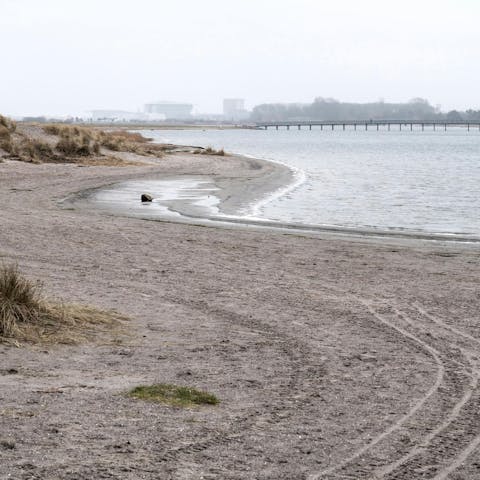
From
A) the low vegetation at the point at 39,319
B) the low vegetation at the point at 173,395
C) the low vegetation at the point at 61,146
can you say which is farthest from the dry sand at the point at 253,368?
the low vegetation at the point at 61,146

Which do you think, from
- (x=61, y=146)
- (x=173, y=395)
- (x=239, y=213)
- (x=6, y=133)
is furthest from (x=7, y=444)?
(x=61, y=146)

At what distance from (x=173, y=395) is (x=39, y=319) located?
2.90 m

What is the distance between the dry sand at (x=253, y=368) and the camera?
6531 mm

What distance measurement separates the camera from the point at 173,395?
8047 mm

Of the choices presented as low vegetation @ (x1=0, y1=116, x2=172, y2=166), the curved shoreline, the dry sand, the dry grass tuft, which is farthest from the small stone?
the dry grass tuft

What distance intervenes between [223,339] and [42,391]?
288 centimetres

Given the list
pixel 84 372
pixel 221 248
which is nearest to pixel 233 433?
pixel 84 372

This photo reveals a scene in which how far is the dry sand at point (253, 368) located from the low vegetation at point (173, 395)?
0.51 ft

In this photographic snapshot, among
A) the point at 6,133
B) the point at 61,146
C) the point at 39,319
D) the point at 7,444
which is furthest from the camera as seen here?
the point at 61,146

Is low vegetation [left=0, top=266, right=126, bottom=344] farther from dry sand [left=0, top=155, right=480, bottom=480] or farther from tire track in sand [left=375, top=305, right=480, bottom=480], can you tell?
tire track in sand [left=375, top=305, right=480, bottom=480]

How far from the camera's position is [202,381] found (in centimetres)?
861

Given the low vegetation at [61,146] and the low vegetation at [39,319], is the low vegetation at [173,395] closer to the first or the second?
the low vegetation at [39,319]

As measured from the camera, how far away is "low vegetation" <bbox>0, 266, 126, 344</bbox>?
32.4 ft

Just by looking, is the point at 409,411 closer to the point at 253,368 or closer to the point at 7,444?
the point at 253,368
